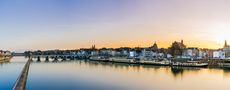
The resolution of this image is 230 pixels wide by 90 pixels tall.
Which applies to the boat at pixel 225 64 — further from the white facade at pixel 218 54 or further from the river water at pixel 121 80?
the white facade at pixel 218 54

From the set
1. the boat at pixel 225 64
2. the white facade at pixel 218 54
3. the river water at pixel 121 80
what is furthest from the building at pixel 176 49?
the river water at pixel 121 80

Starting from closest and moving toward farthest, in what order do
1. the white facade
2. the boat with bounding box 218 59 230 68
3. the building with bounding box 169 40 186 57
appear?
the boat with bounding box 218 59 230 68 → the building with bounding box 169 40 186 57 → the white facade

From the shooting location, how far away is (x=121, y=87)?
49594mm

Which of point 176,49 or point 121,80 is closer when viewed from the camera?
point 121,80

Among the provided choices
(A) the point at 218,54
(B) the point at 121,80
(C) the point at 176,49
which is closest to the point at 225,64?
(C) the point at 176,49

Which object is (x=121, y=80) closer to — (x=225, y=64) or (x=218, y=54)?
(x=225, y=64)

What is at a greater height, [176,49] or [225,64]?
[176,49]

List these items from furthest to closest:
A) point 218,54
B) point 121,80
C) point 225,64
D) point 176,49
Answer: point 218,54
point 176,49
point 225,64
point 121,80

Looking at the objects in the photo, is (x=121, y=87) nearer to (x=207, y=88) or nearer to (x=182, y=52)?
(x=207, y=88)

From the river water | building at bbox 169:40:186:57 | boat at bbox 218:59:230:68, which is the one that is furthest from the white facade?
the river water

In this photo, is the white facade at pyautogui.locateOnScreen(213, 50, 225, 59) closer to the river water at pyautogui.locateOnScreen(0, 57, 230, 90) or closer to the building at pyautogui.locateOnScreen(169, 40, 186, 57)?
the building at pyautogui.locateOnScreen(169, 40, 186, 57)

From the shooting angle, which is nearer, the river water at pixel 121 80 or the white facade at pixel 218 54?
the river water at pixel 121 80

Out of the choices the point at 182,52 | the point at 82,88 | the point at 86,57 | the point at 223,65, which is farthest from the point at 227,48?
the point at 82,88

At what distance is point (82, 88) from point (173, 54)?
105 meters
